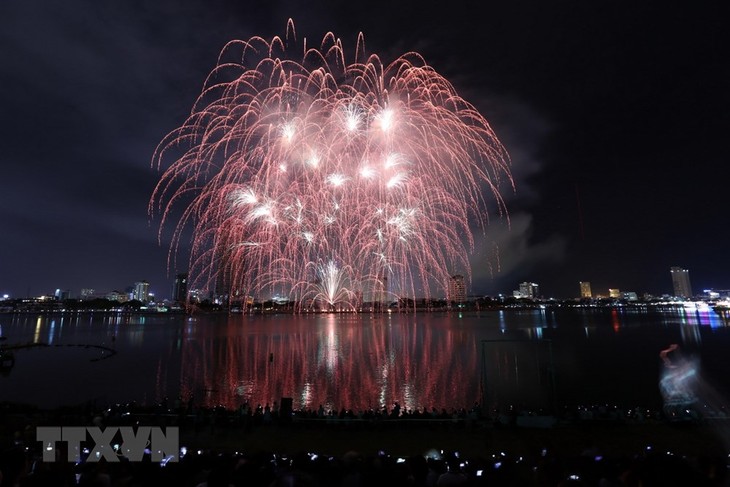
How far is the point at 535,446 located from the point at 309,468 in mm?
9581

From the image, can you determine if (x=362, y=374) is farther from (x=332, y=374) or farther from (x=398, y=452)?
(x=398, y=452)

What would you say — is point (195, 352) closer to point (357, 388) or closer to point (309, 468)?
point (357, 388)

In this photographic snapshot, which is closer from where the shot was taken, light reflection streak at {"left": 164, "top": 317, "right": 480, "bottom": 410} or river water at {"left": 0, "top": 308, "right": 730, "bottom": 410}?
light reflection streak at {"left": 164, "top": 317, "right": 480, "bottom": 410}

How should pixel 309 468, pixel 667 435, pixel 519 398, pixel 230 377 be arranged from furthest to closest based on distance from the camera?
pixel 230 377
pixel 519 398
pixel 667 435
pixel 309 468

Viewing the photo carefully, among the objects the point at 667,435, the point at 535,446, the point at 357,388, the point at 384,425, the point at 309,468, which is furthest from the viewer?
the point at 357,388

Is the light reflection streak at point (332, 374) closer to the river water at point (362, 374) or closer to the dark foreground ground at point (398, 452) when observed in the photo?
the river water at point (362, 374)

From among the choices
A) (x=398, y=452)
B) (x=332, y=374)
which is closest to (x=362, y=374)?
(x=332, y=374)

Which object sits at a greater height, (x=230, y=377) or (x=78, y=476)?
(x=78, y=476)

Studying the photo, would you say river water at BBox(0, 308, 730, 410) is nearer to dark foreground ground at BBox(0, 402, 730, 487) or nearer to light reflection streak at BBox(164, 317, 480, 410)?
light reflection streak at BBox(164, 317, 480, 410)

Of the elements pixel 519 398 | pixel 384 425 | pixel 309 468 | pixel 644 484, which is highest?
pixel 644 484

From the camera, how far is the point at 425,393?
28.2m

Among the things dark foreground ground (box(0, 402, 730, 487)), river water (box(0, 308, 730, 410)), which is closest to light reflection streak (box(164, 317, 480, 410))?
river water (box(0, 308, 730, 410))

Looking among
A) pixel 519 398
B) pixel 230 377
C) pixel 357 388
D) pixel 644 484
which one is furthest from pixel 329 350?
pixel 644 484

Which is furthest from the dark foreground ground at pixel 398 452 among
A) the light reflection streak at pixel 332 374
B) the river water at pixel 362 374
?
the light reflection streak at pixel 332 374
